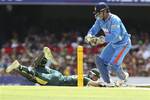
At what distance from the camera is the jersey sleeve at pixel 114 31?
1362 cm

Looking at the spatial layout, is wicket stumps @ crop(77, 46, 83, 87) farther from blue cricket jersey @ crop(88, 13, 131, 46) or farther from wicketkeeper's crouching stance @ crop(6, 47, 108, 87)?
wicketkeeper's crouching stance @ crop(6, 47, 108, 87)

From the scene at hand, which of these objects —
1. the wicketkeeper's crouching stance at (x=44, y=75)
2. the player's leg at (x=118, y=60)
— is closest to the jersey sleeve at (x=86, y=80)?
the wicketkeeper's crouching stance at (x=44, y=75)

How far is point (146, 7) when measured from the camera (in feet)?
83.0

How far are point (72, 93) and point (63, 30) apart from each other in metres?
13.5

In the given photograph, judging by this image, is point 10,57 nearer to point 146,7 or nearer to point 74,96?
point 146,7

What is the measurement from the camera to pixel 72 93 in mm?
11938

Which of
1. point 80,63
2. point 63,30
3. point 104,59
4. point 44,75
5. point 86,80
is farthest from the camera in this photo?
point 63,30

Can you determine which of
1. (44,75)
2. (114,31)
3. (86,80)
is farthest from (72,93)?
(44,75)

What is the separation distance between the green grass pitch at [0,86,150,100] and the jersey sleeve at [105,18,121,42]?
1.66 metres

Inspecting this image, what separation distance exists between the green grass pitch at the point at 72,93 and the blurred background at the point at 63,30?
934cm

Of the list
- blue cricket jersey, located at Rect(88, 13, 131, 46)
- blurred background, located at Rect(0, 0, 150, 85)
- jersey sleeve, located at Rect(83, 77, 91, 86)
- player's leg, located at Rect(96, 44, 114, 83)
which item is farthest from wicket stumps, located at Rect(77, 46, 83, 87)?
blurred background, located at Rect(0, 0, 150, 85)

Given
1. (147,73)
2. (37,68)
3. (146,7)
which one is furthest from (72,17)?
(37,68)

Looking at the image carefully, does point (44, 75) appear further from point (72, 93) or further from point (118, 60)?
point (72, 93)

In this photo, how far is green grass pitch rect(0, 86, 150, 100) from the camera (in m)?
11.5
